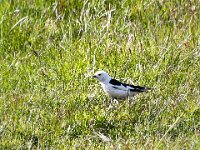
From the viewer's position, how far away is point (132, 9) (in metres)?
8.71

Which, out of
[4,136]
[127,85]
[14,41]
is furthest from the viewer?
[14,41]

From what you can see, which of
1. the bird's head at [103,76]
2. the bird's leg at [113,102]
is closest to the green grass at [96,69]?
the bird's leg at [113,102]

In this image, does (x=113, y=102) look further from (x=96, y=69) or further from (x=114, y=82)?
(x=96, y=69)

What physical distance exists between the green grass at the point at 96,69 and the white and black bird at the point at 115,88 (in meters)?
0.09

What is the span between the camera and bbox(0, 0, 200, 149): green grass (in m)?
6.51

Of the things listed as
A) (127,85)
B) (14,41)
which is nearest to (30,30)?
(14,41)

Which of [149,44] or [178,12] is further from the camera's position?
[178,12]

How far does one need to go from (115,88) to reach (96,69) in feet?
2.16

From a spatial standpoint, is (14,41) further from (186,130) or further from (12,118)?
(186,130)

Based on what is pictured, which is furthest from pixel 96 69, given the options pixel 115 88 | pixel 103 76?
pixel 115 88

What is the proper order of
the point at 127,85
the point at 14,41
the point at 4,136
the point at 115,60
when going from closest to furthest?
1. the point at 4,136
2. the point at 127,85
3. the point at 115,60
4. the point at 14,41

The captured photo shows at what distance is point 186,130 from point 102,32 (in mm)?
2048

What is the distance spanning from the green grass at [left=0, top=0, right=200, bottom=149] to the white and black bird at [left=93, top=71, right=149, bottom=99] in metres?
0.09

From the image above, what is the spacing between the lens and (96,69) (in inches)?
302
